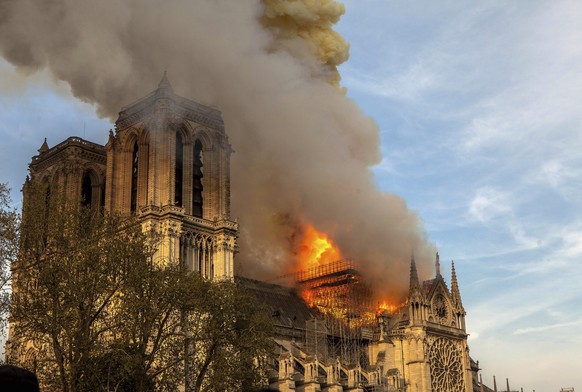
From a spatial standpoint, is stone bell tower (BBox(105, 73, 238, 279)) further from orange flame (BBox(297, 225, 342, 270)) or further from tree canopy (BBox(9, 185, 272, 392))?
tree canopy (BBox(9, 185, 272, 392))

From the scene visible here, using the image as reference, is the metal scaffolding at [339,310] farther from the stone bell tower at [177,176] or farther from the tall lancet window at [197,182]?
the tall lancet window at [197,182]

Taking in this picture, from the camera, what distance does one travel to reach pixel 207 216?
2709 inches

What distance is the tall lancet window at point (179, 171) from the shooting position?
6769 cm

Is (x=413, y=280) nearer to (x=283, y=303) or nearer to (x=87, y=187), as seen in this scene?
(x=283, y=303)

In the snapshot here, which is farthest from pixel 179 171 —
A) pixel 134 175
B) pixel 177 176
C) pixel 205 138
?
pixel 134 175

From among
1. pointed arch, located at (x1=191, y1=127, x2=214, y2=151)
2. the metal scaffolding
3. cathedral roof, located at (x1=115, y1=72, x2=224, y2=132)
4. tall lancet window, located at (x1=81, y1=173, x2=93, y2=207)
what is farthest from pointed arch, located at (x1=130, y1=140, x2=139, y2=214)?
the metal scaffolding

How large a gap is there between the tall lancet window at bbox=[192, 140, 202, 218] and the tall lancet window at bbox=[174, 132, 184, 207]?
1463 mm

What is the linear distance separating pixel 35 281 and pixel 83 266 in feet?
11.4

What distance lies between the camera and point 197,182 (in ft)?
234

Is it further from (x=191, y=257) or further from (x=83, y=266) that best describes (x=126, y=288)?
(x=191, y=257)

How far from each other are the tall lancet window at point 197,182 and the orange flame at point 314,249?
18133mm

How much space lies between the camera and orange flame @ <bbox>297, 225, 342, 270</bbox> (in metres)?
85.2

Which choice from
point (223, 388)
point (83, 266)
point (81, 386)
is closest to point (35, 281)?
point (83, 266)

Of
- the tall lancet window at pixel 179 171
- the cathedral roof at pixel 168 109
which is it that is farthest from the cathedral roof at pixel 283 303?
the cathedral roof at pixel 168 109
